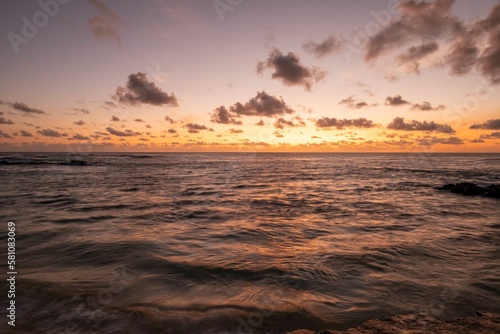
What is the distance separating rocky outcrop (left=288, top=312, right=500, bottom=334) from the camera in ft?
12.1

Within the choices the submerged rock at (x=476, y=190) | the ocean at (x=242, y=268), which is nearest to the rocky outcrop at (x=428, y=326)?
the ocean at (x=242, y=268)

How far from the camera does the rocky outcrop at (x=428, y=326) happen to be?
12.1ft

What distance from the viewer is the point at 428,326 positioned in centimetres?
392

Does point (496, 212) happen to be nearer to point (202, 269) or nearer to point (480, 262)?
point (480, 262)

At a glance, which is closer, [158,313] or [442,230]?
[158,313]

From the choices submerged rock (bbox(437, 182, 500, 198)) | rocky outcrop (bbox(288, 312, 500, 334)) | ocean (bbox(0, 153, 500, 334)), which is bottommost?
submerged rock (bbox(437, 182, 500, 198))

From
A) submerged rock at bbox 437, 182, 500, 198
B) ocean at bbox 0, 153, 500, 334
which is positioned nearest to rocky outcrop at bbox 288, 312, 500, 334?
ocean at bbox 0, 153, 500, 334

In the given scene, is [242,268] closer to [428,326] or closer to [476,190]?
[428,326]

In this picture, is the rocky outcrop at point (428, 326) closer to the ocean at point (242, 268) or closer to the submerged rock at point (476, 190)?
the ocean at point (242, 268)

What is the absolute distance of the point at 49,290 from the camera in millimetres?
5555

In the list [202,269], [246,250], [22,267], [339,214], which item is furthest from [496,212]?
[22,267]

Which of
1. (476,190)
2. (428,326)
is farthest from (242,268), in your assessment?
(476,190)

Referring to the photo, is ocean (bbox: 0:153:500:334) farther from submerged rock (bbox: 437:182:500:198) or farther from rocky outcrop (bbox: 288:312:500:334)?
submerged rock (bbox: 437:182:500:198)

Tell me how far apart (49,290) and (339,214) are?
1193cm
